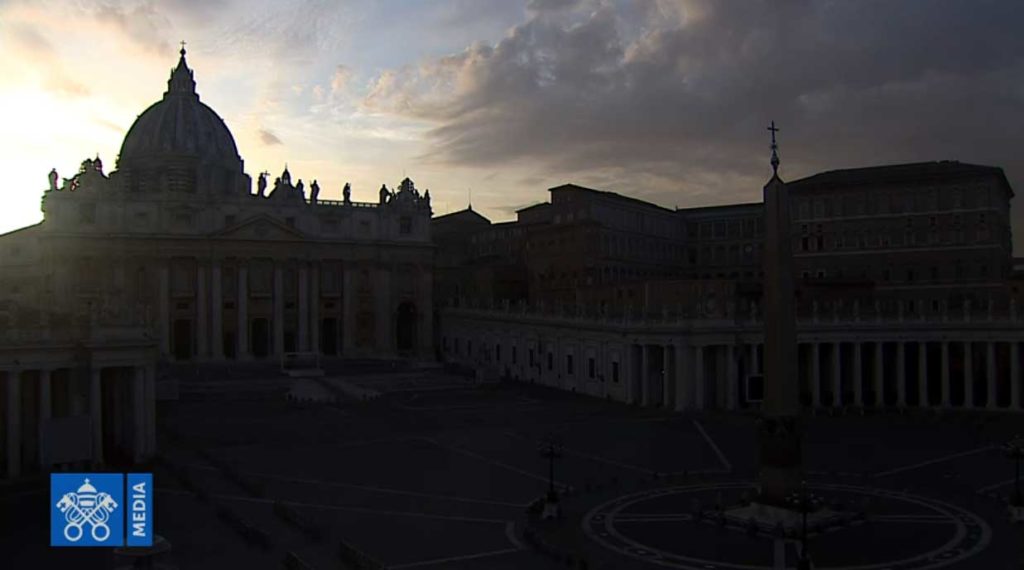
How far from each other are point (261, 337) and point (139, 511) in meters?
60.0

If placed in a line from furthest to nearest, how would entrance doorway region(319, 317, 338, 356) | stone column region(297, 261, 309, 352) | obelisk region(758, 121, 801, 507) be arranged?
1. entrance doorway region(319, 317, 338, 356)
2. stone column region(297, 261, 309, 352)
3. obelisk region(758, 121, 801, 507)

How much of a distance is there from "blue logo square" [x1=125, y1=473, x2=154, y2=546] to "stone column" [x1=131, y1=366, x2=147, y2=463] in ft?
48.5

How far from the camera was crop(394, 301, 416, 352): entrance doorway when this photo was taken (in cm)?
8256

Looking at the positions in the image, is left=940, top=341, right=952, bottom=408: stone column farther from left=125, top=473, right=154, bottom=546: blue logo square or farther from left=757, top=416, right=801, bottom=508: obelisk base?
left=125, top=473, right=154, bottom=546: blue logo square

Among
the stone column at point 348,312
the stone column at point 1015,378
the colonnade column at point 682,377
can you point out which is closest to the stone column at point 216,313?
the stone column at point 348,312

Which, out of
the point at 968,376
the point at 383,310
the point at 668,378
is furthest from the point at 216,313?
the point at 968,376

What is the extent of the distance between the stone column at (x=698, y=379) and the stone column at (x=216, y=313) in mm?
40728

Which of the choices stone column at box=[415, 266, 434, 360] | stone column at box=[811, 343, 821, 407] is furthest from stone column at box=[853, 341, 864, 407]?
stone column at box=[415, 266, 434, 360]

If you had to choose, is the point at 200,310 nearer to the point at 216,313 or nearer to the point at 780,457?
the point at 216,313

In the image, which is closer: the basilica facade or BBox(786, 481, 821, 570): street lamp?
BBox(786, 481, 821, 570): street lamp

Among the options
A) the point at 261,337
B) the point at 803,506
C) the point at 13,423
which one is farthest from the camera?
the point at 261,337

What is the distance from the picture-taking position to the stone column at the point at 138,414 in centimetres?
3173

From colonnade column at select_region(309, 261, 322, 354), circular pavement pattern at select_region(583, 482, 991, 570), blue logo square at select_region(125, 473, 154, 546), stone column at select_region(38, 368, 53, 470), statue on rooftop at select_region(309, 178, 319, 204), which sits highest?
statue on rooftop at select_region(309, 178, 319, 204)

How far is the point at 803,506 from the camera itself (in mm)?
18984
